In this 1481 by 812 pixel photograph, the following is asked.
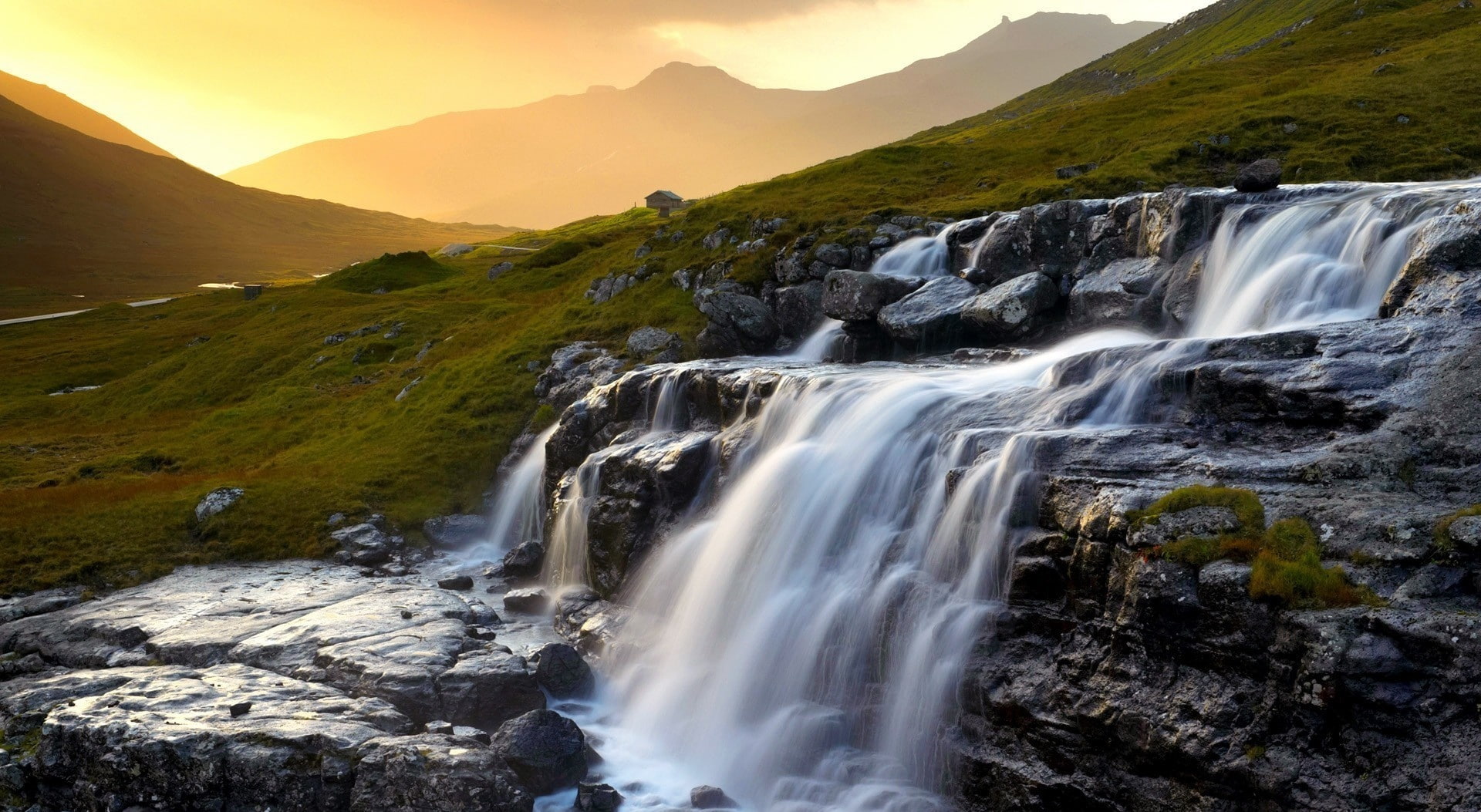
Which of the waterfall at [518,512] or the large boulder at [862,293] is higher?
the large boulder at [862,293]

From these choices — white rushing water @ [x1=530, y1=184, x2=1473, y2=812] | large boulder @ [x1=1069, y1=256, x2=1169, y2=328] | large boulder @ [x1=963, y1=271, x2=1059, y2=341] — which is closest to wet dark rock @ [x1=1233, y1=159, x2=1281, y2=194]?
white rushing water @ [x1=530, y1=184, x2=1473, y2=812]

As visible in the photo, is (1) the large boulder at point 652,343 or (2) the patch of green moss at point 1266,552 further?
(1) the large boulder at point 652,343

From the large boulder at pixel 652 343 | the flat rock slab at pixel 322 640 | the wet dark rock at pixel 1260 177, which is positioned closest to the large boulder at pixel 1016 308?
the wet dark rock at pixel 1260 177

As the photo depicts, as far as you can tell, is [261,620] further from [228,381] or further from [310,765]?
[228,381]

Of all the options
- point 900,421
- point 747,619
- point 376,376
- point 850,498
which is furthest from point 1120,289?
point 376,376

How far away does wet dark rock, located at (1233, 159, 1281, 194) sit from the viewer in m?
28.7

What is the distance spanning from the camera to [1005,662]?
14203 millimetres

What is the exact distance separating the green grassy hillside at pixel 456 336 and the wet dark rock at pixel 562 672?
603 inches

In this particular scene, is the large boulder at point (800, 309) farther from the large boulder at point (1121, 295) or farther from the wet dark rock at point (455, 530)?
the wet dark rock at point (455, 530)

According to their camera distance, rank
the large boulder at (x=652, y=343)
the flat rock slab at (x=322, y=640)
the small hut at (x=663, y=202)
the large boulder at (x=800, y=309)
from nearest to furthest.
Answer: the flat rock slab at (x=322, y=640) → the large boulder at (x=800, y=309) → the large boulder at (x=652, y=343) → the small hut at (x=663, y=202)

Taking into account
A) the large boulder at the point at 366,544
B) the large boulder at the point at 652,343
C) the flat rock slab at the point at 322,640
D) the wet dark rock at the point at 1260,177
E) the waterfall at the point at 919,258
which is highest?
the wet dark rock at the point at 1260,177

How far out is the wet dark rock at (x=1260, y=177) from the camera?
94.2 feet

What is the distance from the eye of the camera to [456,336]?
56.8m

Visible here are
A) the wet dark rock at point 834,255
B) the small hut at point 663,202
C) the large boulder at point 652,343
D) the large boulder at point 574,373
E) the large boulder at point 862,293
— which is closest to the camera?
the large boulder at point 862,293
